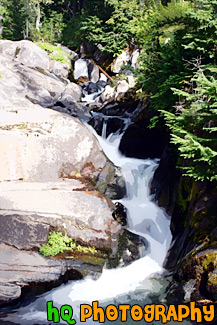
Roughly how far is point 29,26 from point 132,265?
3515 centimetres

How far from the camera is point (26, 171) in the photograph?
934 centimetres

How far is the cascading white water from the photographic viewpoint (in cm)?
618

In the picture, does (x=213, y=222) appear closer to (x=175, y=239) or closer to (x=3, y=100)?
(x=175, y=239)

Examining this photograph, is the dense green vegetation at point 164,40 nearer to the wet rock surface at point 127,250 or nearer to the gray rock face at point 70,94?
the wet rock surface at point 127,250

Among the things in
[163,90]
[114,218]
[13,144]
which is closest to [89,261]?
[114,218]

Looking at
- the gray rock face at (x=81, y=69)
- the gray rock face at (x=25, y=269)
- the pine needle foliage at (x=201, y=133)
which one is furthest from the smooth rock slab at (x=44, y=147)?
the gray rock face at (x=81, y=69)

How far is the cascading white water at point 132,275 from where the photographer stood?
20.3 ft

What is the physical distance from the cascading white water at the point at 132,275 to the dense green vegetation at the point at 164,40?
8.98ft

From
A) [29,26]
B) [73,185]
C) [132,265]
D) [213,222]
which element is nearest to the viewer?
[213,222]

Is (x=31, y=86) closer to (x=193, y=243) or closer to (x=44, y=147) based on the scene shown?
(x=44, y=147)

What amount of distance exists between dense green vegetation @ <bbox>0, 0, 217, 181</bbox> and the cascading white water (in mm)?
2738

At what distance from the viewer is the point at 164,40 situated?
12.7 meters

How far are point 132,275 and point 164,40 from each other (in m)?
11.0

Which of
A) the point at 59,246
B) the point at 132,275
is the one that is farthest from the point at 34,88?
the point at 132,275
